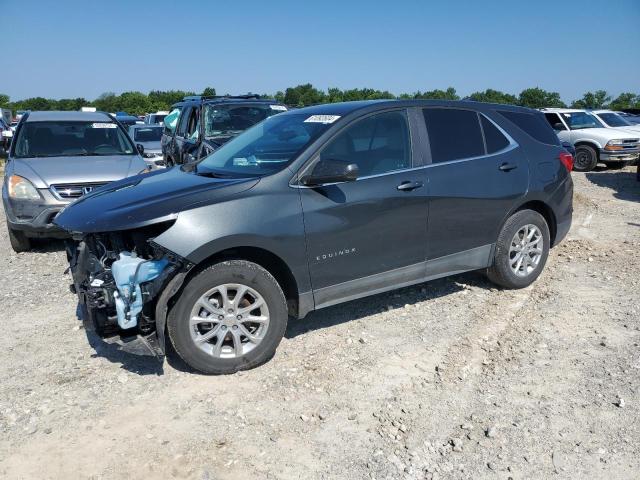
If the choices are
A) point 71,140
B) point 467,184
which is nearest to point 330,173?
point 467,184

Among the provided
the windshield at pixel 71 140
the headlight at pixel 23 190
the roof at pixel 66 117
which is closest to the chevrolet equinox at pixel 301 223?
the headlight at pixel 23 190

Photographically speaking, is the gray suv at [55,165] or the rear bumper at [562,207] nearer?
the rear bumper at [562,207]

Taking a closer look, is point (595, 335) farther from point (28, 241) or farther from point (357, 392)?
point (28, 241)

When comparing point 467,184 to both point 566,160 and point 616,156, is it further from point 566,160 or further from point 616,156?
point 616,156

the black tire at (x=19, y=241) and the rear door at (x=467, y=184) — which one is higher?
the rear door at (x=467, y=184)

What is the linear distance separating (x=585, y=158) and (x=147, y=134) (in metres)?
12.7

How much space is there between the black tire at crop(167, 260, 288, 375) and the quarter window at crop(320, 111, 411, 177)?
106cm

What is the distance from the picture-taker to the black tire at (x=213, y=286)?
3713 mm

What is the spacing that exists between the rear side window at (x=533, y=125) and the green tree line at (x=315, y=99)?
22072mm

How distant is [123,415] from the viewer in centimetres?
349

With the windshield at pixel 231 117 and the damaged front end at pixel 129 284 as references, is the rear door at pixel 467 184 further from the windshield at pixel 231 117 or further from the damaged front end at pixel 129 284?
the windshield at pixel 231 117

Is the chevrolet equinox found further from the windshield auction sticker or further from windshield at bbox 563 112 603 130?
windshield at bbox 563 112 603 130

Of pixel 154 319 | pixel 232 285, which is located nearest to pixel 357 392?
pixel 232 285

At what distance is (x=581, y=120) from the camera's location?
1658 cm
